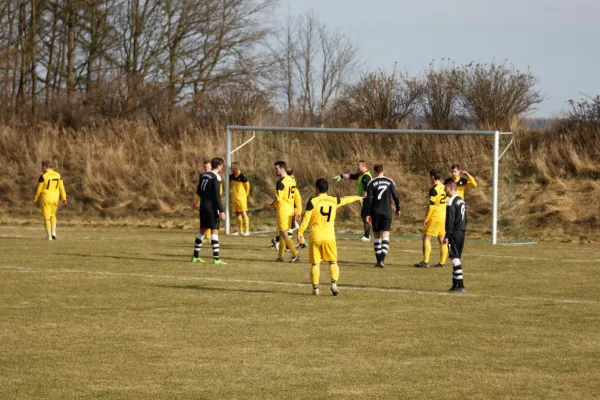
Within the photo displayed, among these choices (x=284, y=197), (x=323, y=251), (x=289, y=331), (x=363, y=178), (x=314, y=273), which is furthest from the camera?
(x=363, y=178)

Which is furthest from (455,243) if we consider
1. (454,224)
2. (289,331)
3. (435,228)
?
(289,331)

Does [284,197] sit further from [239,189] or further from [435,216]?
[239,189]

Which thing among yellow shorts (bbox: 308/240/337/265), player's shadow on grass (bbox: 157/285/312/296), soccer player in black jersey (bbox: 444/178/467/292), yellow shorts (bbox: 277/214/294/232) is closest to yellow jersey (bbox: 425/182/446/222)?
yellow shorts (bbox: 277/214/294/232)

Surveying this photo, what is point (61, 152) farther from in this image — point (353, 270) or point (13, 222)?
point (353, 270)

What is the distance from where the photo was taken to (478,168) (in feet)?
109

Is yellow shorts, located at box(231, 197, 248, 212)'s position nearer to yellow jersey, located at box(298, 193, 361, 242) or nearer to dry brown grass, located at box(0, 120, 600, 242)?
dry brown grass, located at box(0, 120, 600, 242)

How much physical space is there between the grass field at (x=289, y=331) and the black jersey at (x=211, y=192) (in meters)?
1.15

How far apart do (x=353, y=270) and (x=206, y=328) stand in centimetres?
727

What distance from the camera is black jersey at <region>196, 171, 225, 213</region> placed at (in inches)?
770

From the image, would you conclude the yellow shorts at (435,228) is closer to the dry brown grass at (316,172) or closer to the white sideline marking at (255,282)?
the white sideline marking at (255,282)

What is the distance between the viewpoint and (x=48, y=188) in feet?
84.8

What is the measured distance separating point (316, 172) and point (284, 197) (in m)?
13.1

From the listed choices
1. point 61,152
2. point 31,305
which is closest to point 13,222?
point 61,152

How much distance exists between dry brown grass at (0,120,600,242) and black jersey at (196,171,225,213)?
11605 mm
